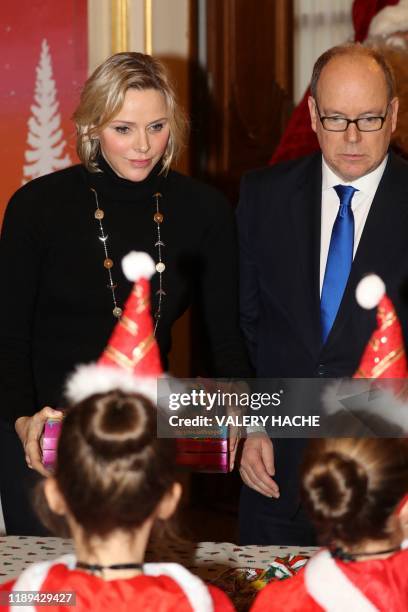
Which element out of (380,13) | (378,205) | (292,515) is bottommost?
(292,515)

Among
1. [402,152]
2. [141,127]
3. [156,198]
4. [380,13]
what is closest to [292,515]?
[156,198]

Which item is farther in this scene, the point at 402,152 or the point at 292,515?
the point at 402,152

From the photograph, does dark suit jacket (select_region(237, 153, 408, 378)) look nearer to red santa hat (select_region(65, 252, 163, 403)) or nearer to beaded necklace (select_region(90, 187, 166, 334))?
beaded necklace (select_region(90, 187, 166, 334))

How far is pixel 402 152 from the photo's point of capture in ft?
10.1

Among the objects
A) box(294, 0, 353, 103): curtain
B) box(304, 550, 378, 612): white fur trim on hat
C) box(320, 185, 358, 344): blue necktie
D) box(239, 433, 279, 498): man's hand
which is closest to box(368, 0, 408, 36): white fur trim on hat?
box(294, 0, 353, 103): curtain

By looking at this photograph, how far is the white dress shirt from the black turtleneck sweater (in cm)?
19

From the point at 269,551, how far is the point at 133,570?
55 cm

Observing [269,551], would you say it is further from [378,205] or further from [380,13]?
[380,13]

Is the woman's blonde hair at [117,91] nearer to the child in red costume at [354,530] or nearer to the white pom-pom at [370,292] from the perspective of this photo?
the white pom-pom at [370,292]

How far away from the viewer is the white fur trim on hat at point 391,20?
11.1 ft

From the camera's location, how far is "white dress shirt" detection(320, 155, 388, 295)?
7.36 ft

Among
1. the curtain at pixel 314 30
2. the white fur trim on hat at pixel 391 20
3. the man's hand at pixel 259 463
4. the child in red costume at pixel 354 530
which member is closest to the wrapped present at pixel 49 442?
the child in red costume at pixel 354 530

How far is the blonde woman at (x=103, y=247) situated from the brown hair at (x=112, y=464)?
645 mm

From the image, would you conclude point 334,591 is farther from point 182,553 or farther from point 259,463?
point 259,463
